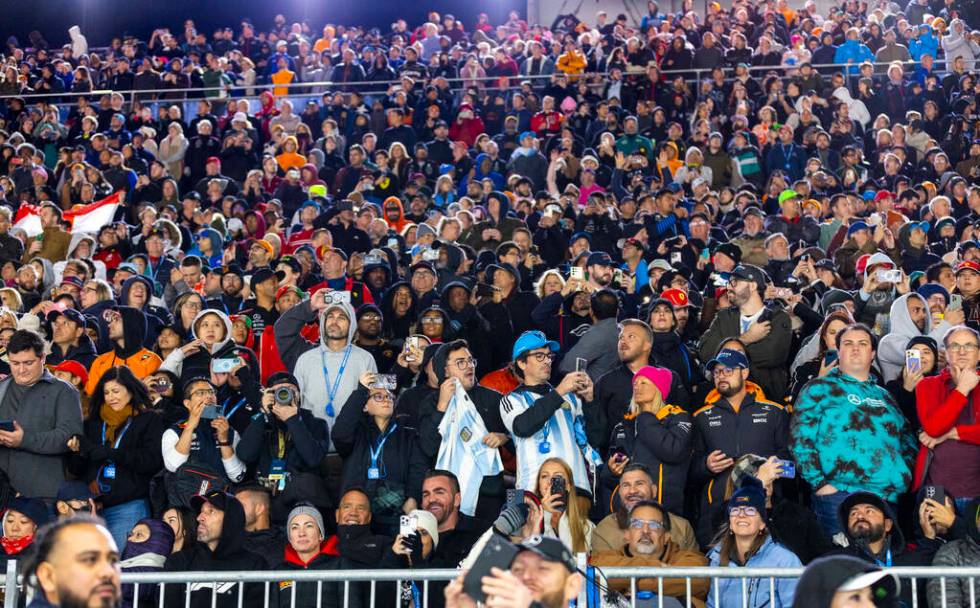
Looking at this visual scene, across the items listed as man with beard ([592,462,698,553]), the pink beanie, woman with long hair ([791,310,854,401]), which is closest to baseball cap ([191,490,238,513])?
man with beard ([592,462,698,553])

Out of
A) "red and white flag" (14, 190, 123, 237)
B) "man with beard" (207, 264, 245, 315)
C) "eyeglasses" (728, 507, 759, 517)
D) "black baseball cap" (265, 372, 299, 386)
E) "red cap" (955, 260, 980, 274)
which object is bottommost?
"eyeglasses" (728, 507, 759, 517)

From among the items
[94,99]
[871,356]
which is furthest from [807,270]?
[94,99]

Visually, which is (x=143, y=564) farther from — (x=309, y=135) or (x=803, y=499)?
(x=309, y=135)

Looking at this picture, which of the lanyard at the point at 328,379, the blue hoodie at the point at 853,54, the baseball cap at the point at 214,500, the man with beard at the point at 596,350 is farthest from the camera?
the blue hoodie at the point at 853,54

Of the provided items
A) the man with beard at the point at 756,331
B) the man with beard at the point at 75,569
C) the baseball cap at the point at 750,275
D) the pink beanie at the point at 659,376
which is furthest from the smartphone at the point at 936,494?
the man with beard at the point at 75,569

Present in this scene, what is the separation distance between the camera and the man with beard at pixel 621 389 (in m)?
9.17

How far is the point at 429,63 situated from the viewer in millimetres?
23125

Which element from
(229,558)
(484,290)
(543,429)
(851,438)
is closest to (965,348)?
(851,438)

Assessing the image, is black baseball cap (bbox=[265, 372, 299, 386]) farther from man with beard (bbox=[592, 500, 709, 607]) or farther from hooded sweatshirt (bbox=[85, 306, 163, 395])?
man with beard (bbox=[592, 500, 709, 607])

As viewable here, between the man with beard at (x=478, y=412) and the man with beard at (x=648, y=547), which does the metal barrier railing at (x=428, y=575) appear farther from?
the man with beard at (x=478, y=412)

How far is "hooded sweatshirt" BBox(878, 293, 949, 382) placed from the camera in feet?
31.2

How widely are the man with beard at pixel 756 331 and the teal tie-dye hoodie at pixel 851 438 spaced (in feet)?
3.91

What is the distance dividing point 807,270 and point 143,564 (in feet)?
19.8

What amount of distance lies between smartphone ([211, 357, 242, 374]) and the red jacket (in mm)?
4331
